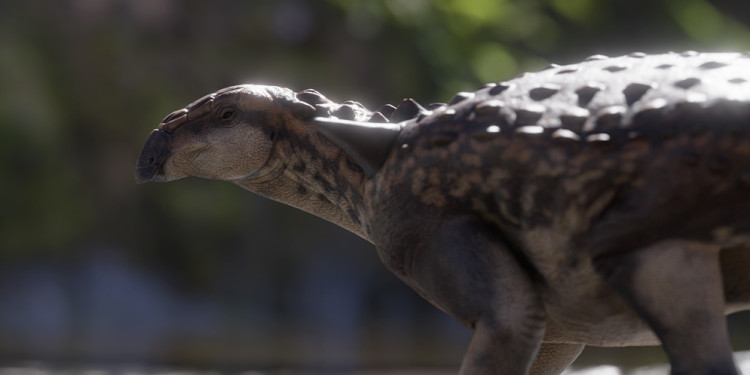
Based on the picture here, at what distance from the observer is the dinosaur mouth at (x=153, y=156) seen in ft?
5.32

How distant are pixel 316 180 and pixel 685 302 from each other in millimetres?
763

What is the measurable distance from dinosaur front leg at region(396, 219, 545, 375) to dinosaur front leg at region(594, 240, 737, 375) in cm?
19

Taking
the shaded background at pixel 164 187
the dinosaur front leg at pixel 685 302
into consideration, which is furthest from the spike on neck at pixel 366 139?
the shaded background at pixel 164 187

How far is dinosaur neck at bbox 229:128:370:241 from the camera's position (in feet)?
5.13

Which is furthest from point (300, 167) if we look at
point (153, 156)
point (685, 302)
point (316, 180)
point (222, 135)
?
point (685, 302)

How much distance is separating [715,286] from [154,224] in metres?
7.66

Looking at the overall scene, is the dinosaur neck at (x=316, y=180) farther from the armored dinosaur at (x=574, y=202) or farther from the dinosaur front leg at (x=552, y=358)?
the dinosaur front leg at (x=552, y=358)

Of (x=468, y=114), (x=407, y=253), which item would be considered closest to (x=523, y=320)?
(x=407, y=253)

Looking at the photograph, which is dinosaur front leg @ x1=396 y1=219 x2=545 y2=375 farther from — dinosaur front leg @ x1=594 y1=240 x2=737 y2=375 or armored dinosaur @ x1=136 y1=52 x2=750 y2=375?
dinosaur front leg @ x1=594 y1=240 x2=737 y2=375

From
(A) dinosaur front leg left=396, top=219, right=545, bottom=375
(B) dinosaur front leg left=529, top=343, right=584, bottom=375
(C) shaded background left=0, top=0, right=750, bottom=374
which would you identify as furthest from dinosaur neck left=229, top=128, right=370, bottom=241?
(C) shaded background left=0, top=0, right=750, bottom=374

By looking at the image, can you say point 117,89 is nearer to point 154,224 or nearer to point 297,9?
point 154,224

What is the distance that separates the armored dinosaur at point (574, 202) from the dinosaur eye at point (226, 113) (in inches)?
6.9

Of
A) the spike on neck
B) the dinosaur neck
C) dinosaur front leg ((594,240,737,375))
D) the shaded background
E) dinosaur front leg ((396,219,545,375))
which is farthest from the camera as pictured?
the shaded background

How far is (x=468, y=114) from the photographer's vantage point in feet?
4.36
